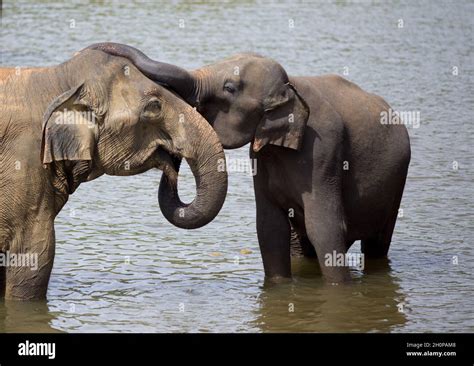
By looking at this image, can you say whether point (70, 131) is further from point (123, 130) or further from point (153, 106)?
point (153, 106)

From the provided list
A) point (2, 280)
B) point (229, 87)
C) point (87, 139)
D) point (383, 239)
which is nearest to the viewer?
point (87, 139)

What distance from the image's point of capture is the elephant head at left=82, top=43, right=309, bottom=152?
10.2 meters

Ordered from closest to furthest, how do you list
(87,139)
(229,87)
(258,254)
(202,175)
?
1. (87,139)
2. (202,175)
3. (229,87)
4. (258,254)

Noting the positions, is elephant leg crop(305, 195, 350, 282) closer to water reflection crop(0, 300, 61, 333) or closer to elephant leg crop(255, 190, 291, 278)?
elephant leg crop(255, 190, 291, 278)

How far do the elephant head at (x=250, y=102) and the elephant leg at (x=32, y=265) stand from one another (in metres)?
1.43

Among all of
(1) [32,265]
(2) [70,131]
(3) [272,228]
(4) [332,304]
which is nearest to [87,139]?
(2) [70,131]

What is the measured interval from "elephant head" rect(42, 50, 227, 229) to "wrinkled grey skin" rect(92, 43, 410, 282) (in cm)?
17

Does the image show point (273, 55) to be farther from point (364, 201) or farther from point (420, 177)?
point (364, 201)

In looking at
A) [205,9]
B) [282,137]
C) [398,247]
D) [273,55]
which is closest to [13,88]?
[282,137]

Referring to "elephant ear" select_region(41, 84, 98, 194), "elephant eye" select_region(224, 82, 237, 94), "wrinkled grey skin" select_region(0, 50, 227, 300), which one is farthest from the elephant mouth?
"elephant eye" select_region(224, 82, 237, 94)

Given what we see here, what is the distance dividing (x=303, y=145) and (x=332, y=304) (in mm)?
1247

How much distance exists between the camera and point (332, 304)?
10719 millimetres

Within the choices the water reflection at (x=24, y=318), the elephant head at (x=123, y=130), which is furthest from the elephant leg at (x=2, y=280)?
the elephant head at (x=123, y=130)

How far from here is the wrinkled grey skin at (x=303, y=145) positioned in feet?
33.8
